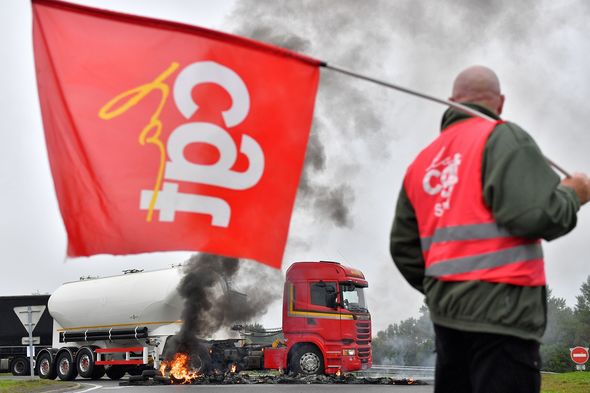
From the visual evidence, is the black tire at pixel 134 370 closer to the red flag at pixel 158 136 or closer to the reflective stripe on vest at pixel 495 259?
the red flag at pixel 158 136

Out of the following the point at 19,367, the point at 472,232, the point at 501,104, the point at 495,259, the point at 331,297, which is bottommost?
the point at 19,367

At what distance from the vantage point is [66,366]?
2508 centimetres

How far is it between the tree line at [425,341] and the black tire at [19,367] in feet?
47.6

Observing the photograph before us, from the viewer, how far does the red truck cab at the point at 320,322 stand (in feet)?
64.0

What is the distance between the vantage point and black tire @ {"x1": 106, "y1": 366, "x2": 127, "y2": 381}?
80.3 ft

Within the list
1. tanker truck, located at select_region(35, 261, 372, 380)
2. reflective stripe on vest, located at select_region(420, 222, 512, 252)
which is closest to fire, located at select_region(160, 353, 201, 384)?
tanker truck, located at select_region(35, 261, 372, 380)

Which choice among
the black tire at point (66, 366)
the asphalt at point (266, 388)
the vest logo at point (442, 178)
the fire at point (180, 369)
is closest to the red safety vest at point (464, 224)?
the vest logo at point (442, 178)

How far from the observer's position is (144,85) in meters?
3.20

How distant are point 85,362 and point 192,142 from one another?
75.0ft

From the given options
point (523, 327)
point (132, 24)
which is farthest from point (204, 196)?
point (523, 327)

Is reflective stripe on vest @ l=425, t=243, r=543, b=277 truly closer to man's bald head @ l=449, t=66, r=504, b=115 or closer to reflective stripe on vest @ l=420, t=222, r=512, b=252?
reflective stripe on vest @ l=420, t=222, r=512, b=252

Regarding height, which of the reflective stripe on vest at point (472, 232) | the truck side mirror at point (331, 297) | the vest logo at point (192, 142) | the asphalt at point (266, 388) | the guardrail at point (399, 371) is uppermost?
the truck side mirror at point (331, 297)

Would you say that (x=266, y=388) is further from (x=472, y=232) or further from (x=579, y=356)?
(x=472, y=232)

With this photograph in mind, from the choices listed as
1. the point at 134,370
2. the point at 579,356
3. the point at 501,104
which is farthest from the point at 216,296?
the point at 501,104
